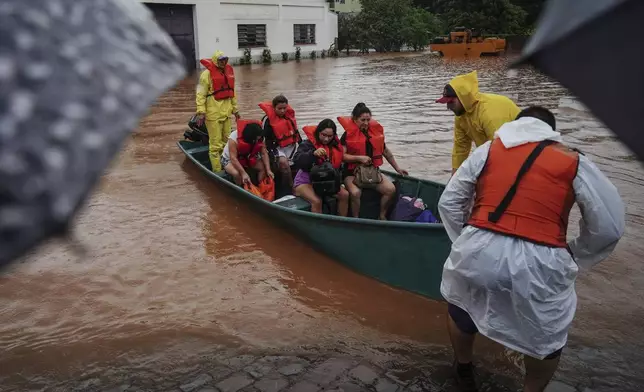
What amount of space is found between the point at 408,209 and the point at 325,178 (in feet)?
3.03

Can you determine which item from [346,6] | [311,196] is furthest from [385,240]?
[346,6]

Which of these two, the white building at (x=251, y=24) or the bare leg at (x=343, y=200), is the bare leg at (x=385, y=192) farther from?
the white building at (x=251, y=24)

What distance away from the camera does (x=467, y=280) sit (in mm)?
2967

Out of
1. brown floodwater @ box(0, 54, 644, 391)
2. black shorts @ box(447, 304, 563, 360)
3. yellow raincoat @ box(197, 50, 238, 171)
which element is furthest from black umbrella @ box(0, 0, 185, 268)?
yellow raincoat @ box(197, 50, 238, 171)

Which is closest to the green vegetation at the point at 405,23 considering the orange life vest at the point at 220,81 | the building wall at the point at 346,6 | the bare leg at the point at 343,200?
the building wall at the point at 346,6

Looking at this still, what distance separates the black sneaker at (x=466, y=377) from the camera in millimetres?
3664

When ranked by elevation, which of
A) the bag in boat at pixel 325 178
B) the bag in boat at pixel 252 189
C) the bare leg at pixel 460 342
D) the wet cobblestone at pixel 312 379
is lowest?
the wet cobblestone at pixel 312 379

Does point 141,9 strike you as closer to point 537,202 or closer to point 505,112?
point 537,202

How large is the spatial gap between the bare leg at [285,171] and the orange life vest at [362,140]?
1246 mm

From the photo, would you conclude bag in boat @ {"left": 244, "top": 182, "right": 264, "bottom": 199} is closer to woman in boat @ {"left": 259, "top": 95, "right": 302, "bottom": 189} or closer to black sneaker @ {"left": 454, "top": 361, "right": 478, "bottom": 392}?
woman in boat @ {"left": 259, "top": 95, "right": 302, "bottom": 189}

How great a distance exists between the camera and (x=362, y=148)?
19.5ft

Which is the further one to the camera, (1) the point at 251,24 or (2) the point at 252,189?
(1) the point at 251,24

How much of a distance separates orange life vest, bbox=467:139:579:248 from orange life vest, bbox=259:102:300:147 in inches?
172

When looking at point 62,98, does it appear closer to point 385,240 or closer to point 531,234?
point 531,234
